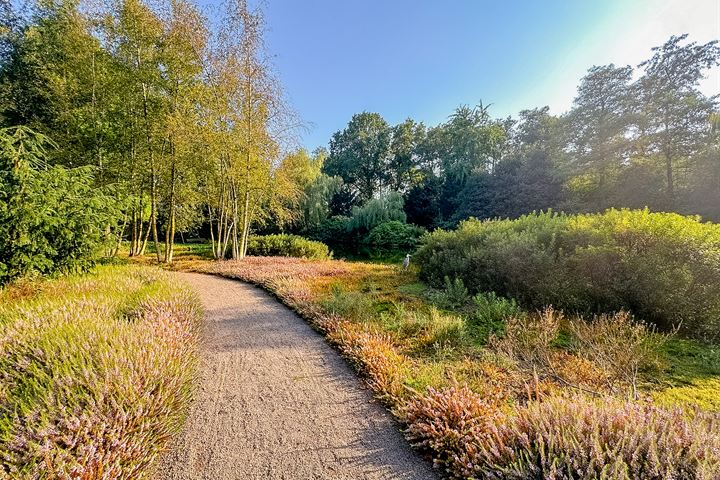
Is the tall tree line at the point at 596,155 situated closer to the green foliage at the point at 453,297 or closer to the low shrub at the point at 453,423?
the green foliage at the point at 453,297

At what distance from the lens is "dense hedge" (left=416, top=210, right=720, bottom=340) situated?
13.0ft

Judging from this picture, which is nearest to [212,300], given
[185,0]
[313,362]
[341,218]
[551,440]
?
[313,362]

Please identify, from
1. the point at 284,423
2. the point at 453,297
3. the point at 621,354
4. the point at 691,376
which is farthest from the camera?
the point at 453,297

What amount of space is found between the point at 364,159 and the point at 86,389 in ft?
103

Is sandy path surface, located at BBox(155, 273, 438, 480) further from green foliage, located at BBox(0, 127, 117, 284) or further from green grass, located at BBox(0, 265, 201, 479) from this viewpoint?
green foliage, located at BBox(0, 127, 117, 284)

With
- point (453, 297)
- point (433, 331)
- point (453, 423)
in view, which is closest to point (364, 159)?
point (453, 297)

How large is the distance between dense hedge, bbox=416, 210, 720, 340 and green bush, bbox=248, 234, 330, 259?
8561mm

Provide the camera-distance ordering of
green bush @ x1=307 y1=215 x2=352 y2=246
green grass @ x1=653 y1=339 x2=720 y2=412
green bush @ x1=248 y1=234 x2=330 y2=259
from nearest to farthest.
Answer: green grass @ x1=653 y1=339 x2=720 y2=412, green bush @ x1=248 y1=234 x2=330 y2=259, green bush @ x1=307 y1=215 x2=352 y2=246

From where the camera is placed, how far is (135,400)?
79.2 inches

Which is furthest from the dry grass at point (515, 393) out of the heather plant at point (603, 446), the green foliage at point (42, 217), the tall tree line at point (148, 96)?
the tall tree line at point (148, 96)

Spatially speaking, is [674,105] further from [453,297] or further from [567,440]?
[567,440]

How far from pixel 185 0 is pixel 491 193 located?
20.5 metres

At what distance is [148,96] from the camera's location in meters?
9.29

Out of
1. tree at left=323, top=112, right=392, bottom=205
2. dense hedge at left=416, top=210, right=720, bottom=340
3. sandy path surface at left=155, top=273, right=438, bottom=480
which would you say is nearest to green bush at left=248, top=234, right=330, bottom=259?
dense hedge at left=416, top=210, right=720, bottom=340
